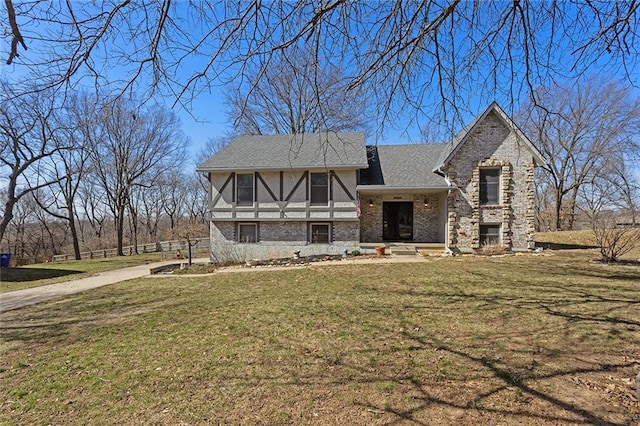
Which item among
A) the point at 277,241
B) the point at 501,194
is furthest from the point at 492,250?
the point at 277,241

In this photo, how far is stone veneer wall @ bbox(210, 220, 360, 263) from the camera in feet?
49.1

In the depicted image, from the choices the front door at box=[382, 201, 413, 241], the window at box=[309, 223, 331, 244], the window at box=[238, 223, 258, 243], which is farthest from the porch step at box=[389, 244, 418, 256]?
the window at box=[238, 223, 258, 243]

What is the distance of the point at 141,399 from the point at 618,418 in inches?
180

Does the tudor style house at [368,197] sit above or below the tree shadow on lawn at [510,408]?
above

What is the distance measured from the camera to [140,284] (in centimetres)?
1065

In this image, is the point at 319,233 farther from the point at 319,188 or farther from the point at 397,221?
the point at 397,221

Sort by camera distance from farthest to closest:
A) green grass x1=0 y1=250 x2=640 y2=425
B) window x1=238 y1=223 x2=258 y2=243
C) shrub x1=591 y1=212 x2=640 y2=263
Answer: window x1=238 y1=223 x2=258 y2=243 → shrub x1=591 y1=212 x2=640 y2=263 → green grass x1=0 y1=250 x2=640 y2=425

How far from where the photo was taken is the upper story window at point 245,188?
15.5m

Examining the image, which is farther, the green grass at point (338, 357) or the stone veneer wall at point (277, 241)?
the stone veneer wall at point (277, 241)

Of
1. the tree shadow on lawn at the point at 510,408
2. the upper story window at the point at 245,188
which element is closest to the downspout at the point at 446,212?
the upper story window at the point at 245,188

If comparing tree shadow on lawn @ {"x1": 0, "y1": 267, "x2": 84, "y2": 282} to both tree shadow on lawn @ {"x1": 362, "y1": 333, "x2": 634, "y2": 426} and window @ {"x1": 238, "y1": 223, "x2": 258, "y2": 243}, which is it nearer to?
window @ {"x1": 238, "y1": 223, "x2": 258, "y2": 243}

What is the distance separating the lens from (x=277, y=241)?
1527 cm

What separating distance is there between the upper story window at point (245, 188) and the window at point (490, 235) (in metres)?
11.6

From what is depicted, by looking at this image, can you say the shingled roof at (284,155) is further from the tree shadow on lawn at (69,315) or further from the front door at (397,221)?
the tree shadow on lawn at (69,315)
